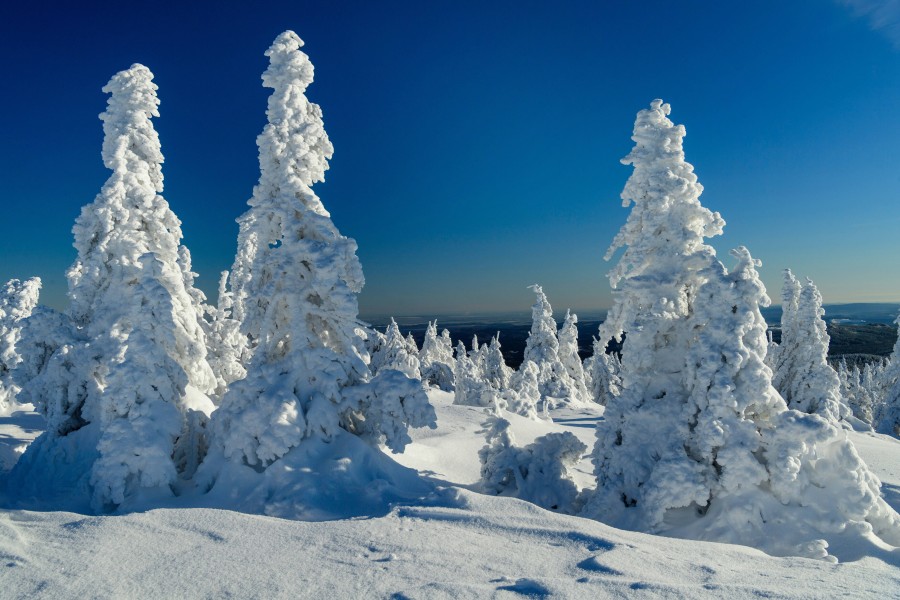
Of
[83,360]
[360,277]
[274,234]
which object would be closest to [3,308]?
[83,360]

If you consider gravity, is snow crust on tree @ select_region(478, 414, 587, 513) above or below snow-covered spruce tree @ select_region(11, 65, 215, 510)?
below

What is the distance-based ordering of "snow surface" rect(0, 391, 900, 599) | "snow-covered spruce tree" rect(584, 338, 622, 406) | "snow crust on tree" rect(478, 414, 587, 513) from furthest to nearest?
"snow-covered spruce tree" rect(584, 338, 622, 406) → "snow crust on tree" rect(478, 414, 587, 513) → "snow surface" rect(0, 391, 900, 599)

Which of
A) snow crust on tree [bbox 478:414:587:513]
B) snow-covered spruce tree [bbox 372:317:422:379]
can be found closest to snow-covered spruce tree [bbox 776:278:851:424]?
snow crust on tree [bbox 478:414:587:513]

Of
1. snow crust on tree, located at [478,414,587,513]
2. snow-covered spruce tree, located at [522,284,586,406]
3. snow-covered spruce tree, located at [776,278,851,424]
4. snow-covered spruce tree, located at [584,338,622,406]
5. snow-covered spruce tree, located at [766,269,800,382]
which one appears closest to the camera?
snow crust on tree, located at [478,414,587,513]

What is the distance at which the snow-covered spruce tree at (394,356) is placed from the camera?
141ft

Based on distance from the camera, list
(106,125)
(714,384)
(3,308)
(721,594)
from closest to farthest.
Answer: (721,594) < (714,384) < (106,125) < (3,308)

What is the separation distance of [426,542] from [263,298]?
8.60 meters

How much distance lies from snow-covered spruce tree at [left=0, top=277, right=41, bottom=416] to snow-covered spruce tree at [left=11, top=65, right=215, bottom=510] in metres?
18.7

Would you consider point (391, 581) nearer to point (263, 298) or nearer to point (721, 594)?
point (721, 594)

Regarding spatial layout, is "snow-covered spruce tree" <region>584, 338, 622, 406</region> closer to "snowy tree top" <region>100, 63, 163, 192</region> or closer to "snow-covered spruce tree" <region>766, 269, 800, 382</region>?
"snow-covered spruce tree" <region>766, 269, 800, 382</region>

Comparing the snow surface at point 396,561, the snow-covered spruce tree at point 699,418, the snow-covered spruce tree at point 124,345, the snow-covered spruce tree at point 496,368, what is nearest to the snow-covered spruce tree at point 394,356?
the snow-covered spruce tree at point 496,368

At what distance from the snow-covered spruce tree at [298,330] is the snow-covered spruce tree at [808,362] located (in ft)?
91.0

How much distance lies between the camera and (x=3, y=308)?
31.6 meters

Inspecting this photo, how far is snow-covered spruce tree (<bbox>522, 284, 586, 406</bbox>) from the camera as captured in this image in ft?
150
